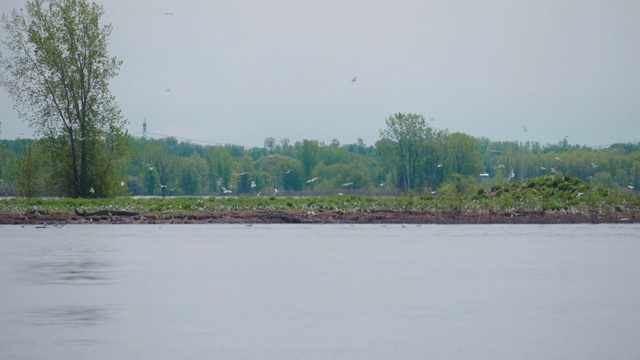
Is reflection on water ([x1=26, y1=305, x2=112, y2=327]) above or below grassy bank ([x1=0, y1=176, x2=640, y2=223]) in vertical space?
below

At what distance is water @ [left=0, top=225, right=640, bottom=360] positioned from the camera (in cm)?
1168

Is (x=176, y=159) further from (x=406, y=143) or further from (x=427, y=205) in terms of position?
(x=427, y=205)

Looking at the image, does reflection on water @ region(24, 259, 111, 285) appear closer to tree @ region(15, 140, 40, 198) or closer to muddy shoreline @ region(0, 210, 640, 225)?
muddy shoreline @ region(0, 210, 640, 225)

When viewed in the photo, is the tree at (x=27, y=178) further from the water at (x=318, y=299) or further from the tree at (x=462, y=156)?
the tree at (x=462, y=156)

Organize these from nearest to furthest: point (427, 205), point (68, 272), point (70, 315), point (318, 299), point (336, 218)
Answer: point (70, 315) → point (318, 299) → point (68, 272) → point (336, 218) → point (427, 205)

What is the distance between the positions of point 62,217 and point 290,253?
19.8 meters

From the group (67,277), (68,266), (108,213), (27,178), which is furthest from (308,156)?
(67,277)

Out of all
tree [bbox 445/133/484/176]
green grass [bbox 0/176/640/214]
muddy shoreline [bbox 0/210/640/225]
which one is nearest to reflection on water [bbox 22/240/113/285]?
muddy shoreline [bbox 0/210/640/225]

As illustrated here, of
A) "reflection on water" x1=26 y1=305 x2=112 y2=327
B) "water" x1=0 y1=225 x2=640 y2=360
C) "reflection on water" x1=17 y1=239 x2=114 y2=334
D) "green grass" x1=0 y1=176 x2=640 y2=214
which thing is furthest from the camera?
"green grass" x1=0 y1=176 x2=640 y2=214

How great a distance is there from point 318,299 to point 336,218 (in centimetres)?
2663

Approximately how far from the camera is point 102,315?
1391 cm

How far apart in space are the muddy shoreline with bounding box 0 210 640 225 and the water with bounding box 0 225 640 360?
12632 mm

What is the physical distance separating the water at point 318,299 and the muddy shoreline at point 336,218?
12.6m

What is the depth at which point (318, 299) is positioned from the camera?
620 inches
